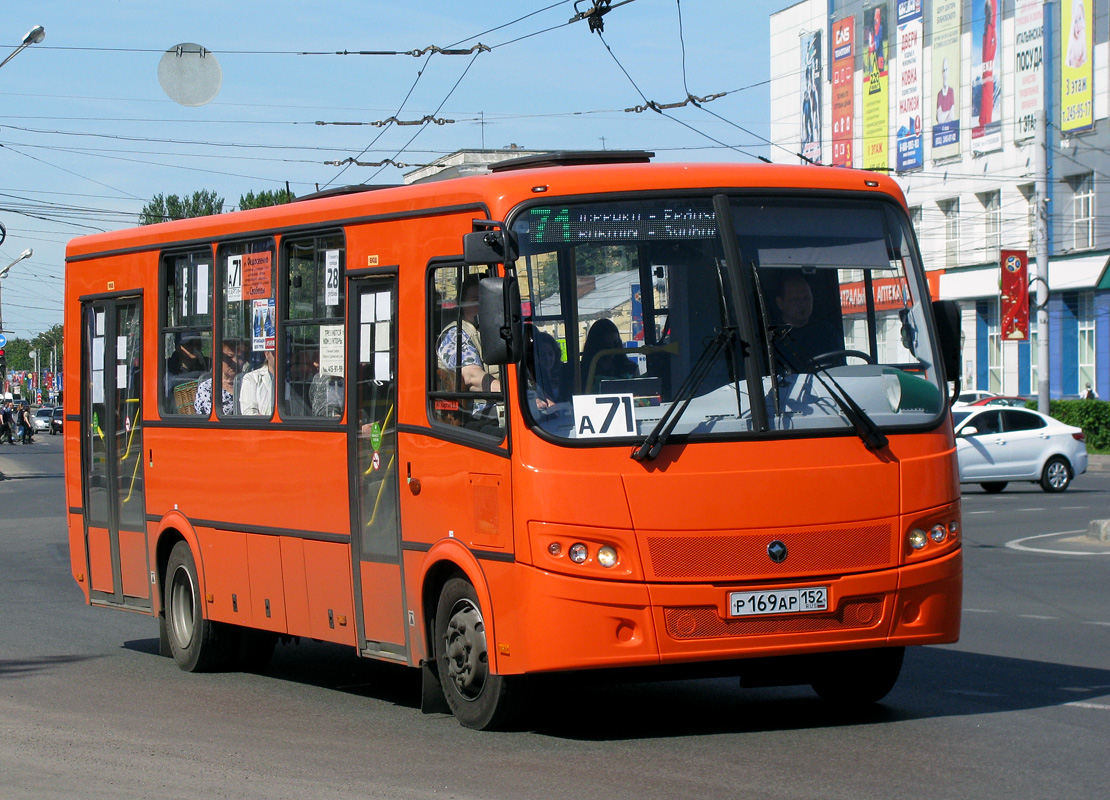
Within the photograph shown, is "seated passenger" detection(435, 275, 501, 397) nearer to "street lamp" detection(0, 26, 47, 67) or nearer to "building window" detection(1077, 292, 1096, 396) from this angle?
"street lamp" detection(0, 26, 47, 67)

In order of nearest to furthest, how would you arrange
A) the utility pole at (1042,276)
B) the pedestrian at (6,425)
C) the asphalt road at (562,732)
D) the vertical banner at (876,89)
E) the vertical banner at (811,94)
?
the asphalt road at (562,732) < the utility pole at (1042,276) < the vertical banner at (876,89) < the vertical banner at (811,94) < the pedestrian at (6,425)

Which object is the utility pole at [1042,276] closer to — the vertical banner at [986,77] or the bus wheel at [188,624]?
the vertical banner at [986,77]

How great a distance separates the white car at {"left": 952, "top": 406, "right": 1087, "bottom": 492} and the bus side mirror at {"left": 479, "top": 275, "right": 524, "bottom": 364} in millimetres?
21742

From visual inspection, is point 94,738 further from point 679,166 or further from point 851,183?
point 851,183

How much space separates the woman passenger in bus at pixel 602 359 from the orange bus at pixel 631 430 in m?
0.01

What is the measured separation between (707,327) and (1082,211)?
146 feet

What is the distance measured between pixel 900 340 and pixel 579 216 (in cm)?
174

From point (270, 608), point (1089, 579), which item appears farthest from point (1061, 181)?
point (270, 608)

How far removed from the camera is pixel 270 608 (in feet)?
33.5

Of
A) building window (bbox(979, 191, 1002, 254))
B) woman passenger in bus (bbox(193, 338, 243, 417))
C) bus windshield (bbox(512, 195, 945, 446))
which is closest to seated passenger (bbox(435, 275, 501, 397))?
bus windshield (bbox(512, 195, 945, 446))

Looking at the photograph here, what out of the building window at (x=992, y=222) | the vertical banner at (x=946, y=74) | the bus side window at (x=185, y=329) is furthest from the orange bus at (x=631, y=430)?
the vertical banner at (x=946, y=74)

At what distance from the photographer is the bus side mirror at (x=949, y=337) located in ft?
27.0

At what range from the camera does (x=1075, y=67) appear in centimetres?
4834

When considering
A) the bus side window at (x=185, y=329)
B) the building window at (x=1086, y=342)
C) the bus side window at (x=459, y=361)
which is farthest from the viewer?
the building window at (x=1086, y=342)
